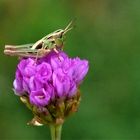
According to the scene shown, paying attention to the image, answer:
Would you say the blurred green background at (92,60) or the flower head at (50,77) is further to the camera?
the blurred green background at (92,60)

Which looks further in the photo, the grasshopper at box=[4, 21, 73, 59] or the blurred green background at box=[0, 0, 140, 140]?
the blurred green background at box=[0, 0, 140, 140]

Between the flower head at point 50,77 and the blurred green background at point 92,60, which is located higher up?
the flower head at point 50,77

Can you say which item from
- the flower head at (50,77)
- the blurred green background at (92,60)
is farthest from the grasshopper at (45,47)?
the blurred green background at (92,60)

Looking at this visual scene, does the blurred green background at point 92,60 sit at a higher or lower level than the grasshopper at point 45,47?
lower

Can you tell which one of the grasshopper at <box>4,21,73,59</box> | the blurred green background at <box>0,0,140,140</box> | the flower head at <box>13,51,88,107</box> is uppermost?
the grasshopper at <box>4,21,73,59</box>

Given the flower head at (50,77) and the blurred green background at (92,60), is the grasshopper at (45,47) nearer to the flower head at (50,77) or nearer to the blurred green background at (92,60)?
the flower head at (50,77)

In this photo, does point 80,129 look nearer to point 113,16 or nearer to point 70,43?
point 70,43

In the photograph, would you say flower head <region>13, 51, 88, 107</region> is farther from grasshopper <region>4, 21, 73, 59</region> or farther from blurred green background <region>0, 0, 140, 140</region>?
blurred green background <region>0, 0, 140, 140</region>

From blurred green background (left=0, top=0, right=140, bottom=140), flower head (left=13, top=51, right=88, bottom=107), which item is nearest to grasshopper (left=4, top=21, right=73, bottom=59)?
flower head (left=13, top=51, right=88, bottom=107)

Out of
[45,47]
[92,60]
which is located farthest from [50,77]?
[92,60]

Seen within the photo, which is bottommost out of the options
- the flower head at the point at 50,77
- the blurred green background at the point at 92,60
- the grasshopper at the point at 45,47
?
the blurred green background at the point at 92,60
